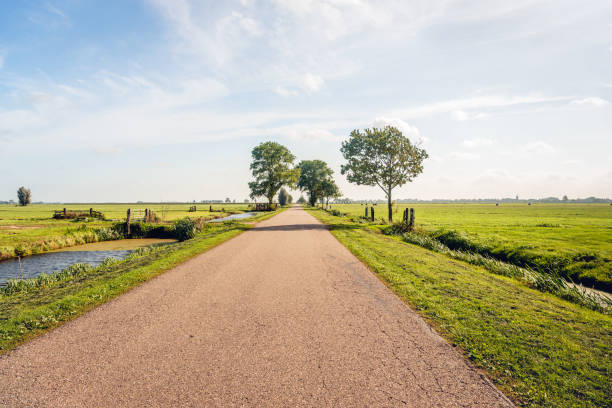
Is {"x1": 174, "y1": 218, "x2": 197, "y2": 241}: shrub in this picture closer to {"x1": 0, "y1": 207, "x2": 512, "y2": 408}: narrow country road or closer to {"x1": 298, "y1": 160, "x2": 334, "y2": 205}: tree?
{"x1": 0, "y1": 207, "x2": 512, "y2": 408}: narrow country road

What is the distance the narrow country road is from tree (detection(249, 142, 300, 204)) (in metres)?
60.8

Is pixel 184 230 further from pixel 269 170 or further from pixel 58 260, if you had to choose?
pixel 269 170

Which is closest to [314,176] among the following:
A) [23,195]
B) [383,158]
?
[383,158]

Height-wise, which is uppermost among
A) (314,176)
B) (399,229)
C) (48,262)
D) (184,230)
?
(314,176)

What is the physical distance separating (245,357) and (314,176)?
82223mm

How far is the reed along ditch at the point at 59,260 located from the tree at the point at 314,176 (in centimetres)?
6696

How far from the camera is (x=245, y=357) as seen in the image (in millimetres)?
4164

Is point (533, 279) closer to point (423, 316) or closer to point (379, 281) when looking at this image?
point (379, 281)

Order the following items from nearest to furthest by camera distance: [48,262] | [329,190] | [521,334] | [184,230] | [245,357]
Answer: [245,357]
[521,334]
[48,262]
[184,230]
[329,190]

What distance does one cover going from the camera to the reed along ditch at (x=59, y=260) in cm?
1294

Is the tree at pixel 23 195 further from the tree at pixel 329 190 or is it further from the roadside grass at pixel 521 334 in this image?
the roadside grass at pixel 521 334

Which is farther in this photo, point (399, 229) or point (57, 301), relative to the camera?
point (399, 229)

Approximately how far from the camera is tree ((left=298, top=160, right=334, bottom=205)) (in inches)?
3334

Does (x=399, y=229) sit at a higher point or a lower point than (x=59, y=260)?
higher
